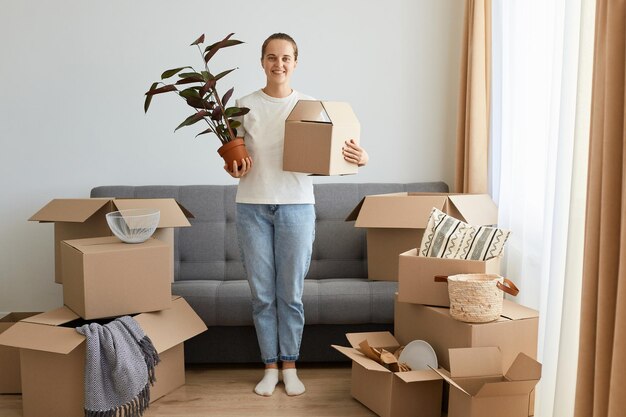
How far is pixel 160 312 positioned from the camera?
279 cm

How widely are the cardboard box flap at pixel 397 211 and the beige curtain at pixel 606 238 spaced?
118 cm

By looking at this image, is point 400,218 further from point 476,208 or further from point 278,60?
point 278,60

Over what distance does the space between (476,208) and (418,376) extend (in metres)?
0.99

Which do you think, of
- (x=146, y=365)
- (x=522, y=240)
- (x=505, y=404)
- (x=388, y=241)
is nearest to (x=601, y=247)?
(x=505, y=404)

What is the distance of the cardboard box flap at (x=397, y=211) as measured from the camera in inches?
119

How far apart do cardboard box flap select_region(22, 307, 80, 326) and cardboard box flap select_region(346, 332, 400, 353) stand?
1095 mm

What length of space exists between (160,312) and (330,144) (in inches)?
38.9

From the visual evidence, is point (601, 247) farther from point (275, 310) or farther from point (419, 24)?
point (419, 24)

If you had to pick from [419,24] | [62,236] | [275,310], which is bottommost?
[275,310]

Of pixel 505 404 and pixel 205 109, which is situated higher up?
pixel 205 109

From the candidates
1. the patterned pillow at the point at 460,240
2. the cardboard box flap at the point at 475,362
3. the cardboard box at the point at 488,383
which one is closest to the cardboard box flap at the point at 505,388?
the cardboard box at the point at 488,383

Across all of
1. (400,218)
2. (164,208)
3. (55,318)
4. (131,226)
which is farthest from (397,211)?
(55,318)

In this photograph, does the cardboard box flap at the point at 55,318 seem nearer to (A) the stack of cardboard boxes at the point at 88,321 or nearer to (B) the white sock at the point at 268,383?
(A) the stack of cardboard boxes at the point at 88,321

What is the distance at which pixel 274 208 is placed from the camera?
2758 mm
